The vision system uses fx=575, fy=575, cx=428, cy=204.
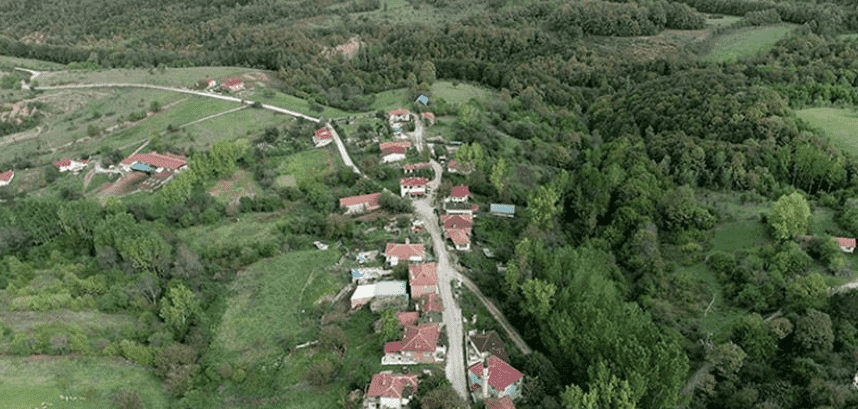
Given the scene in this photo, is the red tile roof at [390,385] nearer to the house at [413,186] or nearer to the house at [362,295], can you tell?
the house at [362,295]

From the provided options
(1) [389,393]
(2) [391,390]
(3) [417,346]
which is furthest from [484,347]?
(1) [389,393]

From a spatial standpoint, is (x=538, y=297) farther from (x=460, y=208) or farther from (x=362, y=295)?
(x=460, y=208)

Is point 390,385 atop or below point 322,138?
atop

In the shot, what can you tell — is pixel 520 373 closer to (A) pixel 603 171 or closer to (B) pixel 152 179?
(A) pixel 603 171

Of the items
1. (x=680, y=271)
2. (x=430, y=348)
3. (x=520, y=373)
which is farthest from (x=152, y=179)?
(x=680, y=271)

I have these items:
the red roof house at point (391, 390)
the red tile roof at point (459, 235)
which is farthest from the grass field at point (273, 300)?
the red tile roof at point (459, 235)

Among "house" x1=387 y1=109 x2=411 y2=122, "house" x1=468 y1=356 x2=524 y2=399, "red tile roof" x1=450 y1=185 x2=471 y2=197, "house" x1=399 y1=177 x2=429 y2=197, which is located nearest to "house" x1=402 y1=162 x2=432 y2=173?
"house" x1=399 y1=177 x2=429 y2=197

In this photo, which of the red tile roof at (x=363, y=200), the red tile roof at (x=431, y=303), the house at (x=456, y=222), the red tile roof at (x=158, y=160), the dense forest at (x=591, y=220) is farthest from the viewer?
the red tile roof at (x=158, y=160)
